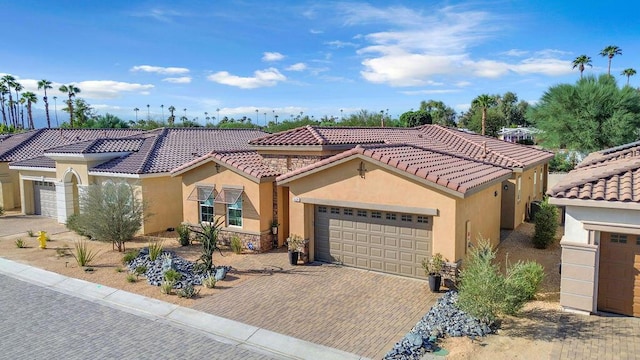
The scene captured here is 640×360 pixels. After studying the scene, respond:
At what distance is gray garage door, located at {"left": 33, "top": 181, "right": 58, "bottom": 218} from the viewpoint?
2853cm

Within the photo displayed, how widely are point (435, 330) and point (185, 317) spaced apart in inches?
266

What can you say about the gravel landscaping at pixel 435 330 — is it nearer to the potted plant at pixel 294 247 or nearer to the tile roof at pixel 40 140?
the potted plant at pixel 294 247

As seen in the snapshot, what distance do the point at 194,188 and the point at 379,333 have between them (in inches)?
484

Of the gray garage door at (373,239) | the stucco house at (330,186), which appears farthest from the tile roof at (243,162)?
the gray garage door at (373,239)

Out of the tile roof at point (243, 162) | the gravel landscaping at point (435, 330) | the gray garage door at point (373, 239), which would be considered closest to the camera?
the gravel landscaping at point (435, 330)

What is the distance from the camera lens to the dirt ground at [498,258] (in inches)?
409

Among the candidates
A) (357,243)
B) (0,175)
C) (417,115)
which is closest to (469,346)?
(357,243)

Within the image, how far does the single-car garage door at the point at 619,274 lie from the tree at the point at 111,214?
1753 cm

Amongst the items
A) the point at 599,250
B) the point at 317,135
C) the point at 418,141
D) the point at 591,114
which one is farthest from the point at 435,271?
the point at 591,114

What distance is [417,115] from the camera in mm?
71000

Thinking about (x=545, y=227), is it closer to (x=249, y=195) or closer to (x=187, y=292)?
(x=249, y=195)

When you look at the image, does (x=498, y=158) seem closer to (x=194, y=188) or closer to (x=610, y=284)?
(x=610, y=284)

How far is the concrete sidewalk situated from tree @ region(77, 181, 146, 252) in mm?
3004

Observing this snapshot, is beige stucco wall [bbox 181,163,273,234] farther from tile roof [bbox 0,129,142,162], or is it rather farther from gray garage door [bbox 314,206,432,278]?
tile roof [bbox 0,129,142,162]
